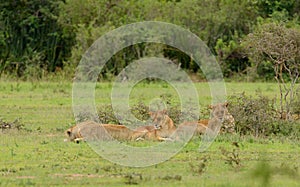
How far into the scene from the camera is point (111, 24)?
3281 centimetres

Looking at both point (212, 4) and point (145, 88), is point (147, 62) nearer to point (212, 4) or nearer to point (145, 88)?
point (145, 88)

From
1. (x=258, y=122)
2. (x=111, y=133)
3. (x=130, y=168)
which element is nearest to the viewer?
(x=130, y=168)

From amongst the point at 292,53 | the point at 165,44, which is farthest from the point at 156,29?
the point at 292,53

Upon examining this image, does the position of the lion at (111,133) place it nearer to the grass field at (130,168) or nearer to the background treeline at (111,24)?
the grass field at (130,168)

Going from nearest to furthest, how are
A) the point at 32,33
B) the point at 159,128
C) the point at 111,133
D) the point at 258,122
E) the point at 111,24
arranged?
the point at 111,133 → the point at 159,128 → the point at 258,122 → the point at 111,24 → the point at 32,33

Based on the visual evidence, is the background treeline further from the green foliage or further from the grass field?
the grass field

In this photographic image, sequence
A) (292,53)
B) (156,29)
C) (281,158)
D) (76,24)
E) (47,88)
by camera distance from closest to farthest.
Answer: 1. (281,158)
2. (292,53)
3. (47,88)
4. (156,29)
5. (76,24)

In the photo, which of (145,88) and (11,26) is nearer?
(145,88)

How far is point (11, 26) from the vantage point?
3512 centimetres

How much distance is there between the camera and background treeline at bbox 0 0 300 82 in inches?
1278

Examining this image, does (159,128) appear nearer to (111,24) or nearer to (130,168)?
(130,168)

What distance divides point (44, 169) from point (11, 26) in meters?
25.2

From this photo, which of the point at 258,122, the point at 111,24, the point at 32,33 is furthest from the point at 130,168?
the point at 32,33

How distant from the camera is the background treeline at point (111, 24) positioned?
32469 millimetres
